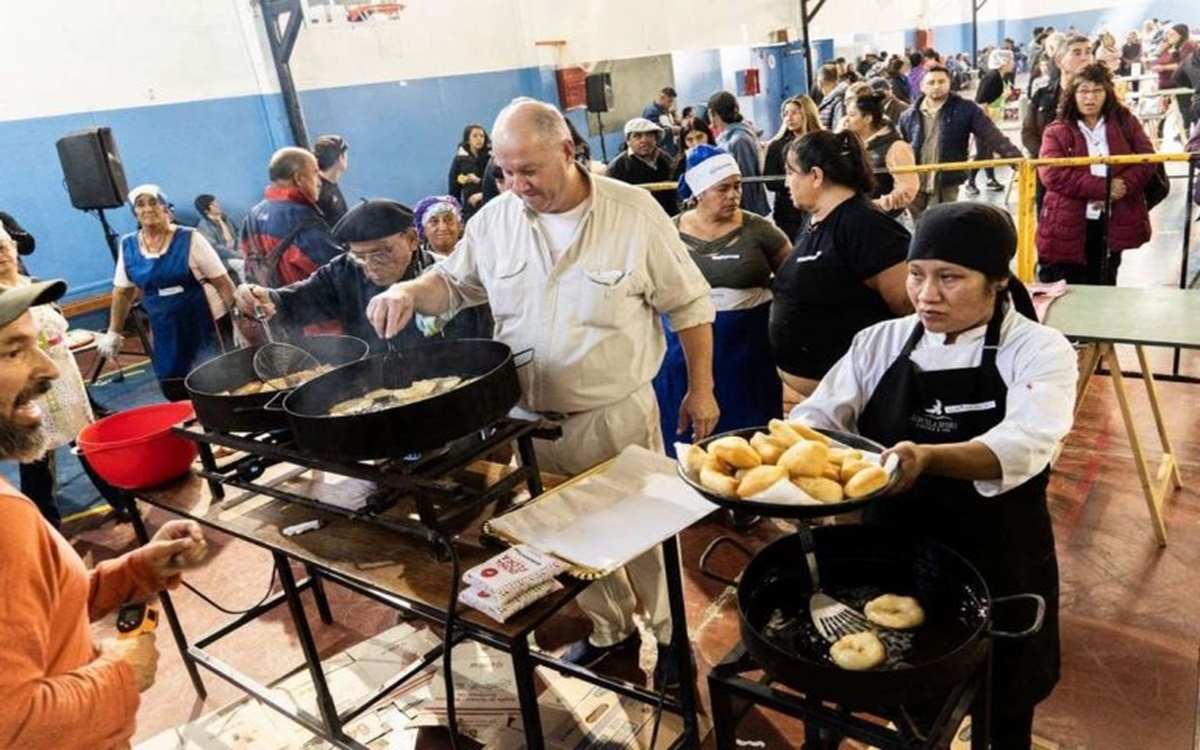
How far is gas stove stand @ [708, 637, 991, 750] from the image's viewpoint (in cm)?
132

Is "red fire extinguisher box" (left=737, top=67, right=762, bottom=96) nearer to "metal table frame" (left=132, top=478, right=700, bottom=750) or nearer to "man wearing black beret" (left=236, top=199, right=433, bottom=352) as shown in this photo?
"man wearing black beret" (left=236, top=199, right=433, bottom=352)

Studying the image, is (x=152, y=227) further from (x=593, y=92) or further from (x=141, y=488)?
(x=593, y=92)

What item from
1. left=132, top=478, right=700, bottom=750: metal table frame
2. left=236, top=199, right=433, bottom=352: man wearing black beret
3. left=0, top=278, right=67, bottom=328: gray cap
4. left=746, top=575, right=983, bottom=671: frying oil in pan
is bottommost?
left=132, top=478, right=700, bottom=750: metal table frame

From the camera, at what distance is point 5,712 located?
1.31 metres

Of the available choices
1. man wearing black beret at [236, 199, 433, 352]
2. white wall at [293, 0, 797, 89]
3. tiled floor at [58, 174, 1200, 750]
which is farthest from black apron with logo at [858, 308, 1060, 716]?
white wall at [293, 0, 797, 89]

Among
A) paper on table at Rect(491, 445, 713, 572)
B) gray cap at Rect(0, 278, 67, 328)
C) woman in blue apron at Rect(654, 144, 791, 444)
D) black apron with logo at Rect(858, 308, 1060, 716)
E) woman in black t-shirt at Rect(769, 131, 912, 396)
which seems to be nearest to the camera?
gray cap at Rect(0, 278, 67, 328)

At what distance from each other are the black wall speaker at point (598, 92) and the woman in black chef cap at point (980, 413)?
31.3 ft

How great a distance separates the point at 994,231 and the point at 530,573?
117 centimetres

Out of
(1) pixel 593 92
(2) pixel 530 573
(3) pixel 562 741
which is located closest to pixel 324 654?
(3) pixel 562 741

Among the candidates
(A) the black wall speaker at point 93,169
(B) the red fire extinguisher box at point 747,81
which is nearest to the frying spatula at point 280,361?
(A) the black wall speaker at point 93,169

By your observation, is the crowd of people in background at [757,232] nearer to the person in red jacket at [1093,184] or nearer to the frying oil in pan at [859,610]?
the person in red jacket at [1093,184]

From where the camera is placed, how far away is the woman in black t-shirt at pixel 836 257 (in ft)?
8.98

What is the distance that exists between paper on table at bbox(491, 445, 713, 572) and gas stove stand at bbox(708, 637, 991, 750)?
13.5 inches

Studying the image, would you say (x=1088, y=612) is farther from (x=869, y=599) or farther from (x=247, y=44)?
(x=247, y=44)
